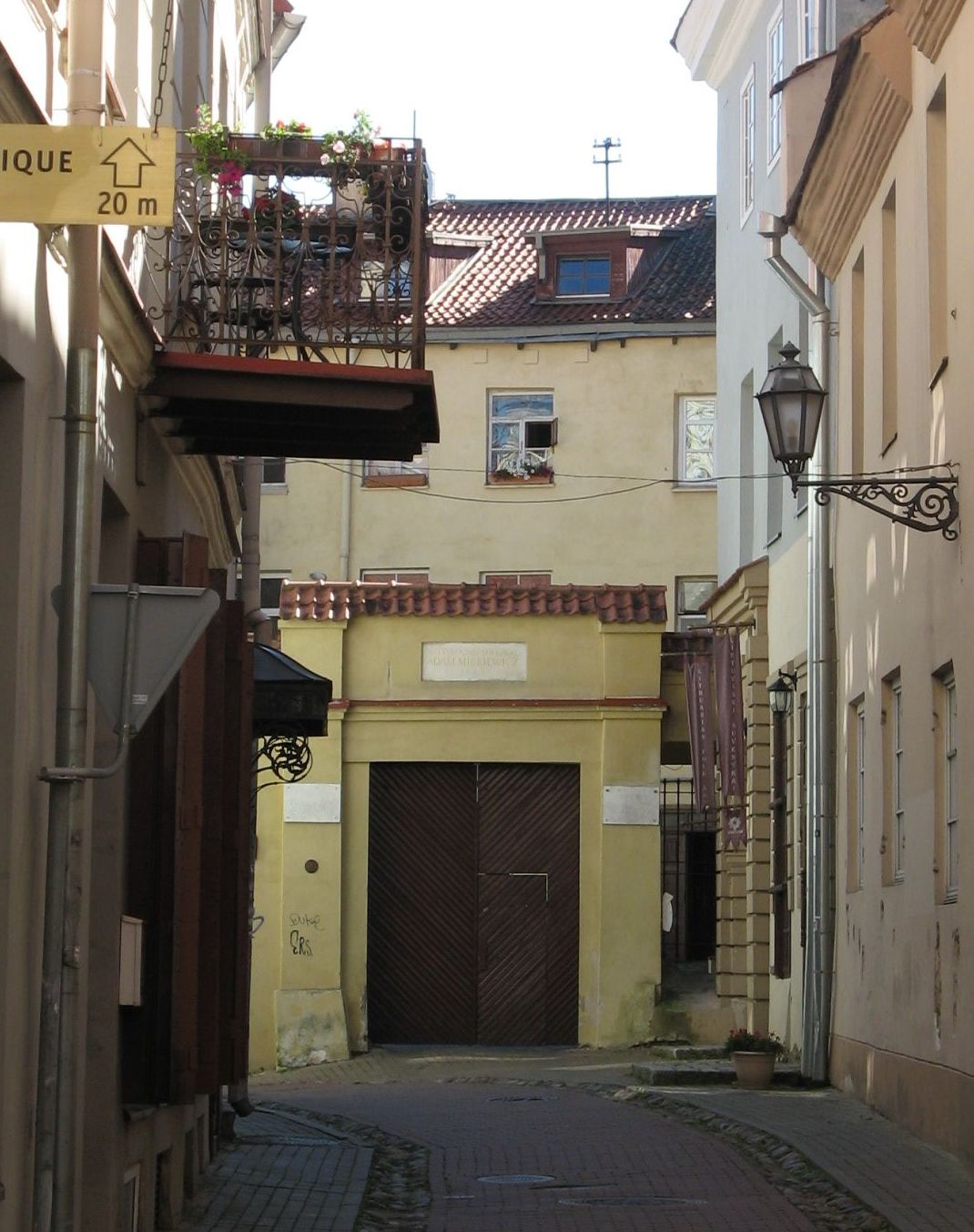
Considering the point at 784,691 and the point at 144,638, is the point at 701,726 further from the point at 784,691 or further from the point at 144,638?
the point at 144,638

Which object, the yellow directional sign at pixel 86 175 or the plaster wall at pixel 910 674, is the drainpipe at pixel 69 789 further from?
the plaster wall at pixel 910 674

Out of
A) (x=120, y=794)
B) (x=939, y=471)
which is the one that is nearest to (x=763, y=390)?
(x=939, y=471)

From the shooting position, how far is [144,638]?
6.26 m

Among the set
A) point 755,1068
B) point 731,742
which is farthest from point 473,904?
point 755,1068

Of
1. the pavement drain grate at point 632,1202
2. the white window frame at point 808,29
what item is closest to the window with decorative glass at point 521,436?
the white window frame at point 808,29

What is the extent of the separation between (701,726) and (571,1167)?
1033 centimetres

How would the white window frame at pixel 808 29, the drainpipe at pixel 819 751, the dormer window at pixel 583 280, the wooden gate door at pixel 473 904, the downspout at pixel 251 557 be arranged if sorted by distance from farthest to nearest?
1. the dormer window at pixel 583 280
2. the wooden gate door at pixel 473 904
3. the white window frame at pixel 808 29
4. the drainpipe at pixel 819 751
5. the downspout at pixel 251 557

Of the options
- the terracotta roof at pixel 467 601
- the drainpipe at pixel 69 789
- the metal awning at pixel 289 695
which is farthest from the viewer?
the terracotta roof at pixel 467 601

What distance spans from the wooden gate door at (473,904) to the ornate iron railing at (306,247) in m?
16.1

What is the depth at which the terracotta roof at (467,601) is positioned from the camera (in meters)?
25.5

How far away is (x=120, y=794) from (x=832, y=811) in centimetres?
994

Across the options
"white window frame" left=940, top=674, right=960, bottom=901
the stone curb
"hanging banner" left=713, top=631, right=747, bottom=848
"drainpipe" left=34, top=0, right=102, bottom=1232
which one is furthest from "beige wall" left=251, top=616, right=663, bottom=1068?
"drainpipe" left=34, top=0, right=102, bottom=1232

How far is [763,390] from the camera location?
1305cm

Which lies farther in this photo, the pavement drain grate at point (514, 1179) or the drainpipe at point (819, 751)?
the drainpipe at point (819, 751)
